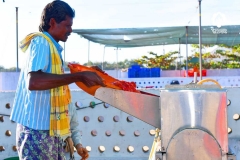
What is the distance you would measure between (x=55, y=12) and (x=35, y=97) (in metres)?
0.47

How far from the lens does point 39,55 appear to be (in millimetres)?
1823

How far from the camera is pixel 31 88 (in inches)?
71.1

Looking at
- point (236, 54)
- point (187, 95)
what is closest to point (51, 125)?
point (187, 95)

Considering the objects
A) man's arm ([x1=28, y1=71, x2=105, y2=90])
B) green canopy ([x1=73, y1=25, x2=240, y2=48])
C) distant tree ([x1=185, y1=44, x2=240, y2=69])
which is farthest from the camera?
distant tree ([x1=185, y1=44, x2=240, y2=69])

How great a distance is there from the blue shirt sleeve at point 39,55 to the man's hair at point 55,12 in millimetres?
158

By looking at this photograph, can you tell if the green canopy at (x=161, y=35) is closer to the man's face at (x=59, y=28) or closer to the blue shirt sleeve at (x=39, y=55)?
the man's face at (x=59, y=28)

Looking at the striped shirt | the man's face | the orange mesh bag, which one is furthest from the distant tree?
the striped shirt

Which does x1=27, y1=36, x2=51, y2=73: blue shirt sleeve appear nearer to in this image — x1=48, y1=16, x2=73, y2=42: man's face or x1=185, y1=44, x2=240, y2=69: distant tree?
x1=48, y1=16, x2=73, y2=42: man's face

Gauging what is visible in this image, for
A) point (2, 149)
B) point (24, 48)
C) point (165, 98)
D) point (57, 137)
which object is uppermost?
point (24, 48)

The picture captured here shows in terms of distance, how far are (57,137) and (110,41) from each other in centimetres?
1311

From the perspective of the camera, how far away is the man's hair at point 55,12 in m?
1.98

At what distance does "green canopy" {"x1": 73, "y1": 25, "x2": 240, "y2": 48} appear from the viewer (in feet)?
41.3

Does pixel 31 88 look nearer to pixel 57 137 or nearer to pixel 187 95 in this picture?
pixel 57 137

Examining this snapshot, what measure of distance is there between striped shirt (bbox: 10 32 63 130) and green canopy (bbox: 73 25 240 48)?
34.9 feet
